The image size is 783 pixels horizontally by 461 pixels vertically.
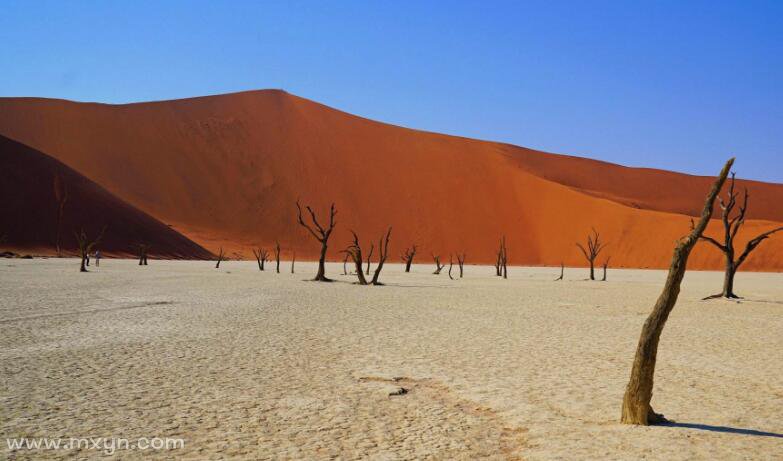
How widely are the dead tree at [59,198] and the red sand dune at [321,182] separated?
47.5 ft

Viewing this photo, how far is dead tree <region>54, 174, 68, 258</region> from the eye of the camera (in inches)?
1912

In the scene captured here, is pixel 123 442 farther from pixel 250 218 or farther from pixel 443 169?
pixel 443 169

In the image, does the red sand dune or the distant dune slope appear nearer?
the distant dune slope

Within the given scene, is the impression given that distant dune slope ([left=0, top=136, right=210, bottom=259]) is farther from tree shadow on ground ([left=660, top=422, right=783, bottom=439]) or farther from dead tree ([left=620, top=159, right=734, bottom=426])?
tree shadow on ground ([left=660, top=422, right=783, bottom=439])

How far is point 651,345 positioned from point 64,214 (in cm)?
5262

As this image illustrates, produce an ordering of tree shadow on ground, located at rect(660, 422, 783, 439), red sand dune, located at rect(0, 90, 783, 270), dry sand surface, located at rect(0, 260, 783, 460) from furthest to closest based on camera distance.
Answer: red sand dune, located at rect(0, 90, 783, 270) → tree shadow on ground, located at rect(660, 422, 783, 439) → dry sand surface, located at rect(0, 260, 783, 460)

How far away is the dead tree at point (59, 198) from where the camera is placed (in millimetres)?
48562

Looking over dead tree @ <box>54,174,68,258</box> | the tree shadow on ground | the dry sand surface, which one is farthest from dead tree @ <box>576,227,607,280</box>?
dead tree @ <box>54,174,68,258</box>

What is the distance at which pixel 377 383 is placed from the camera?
271 inches

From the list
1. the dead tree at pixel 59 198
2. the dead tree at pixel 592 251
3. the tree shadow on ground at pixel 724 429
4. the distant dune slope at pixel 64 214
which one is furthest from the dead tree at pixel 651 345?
the distant dune slope at pixel 64 214

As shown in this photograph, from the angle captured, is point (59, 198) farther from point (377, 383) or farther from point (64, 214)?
point (377, 383)

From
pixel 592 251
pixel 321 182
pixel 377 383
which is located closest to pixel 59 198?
pixel 321 182

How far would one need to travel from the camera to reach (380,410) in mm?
5820

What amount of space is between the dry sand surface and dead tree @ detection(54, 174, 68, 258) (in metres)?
38.6
